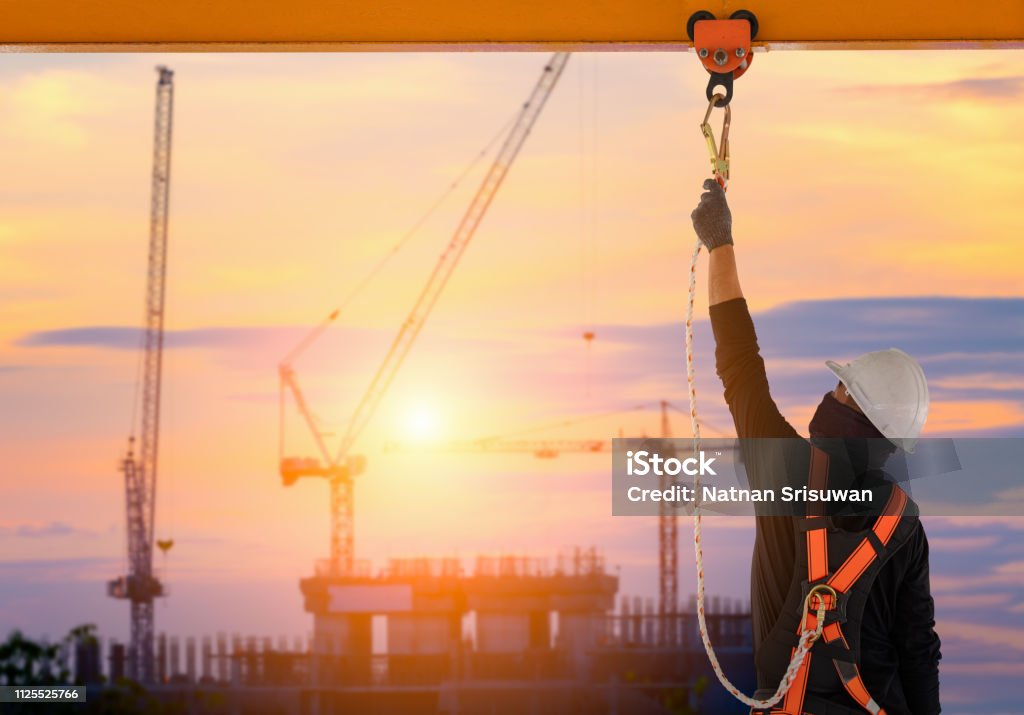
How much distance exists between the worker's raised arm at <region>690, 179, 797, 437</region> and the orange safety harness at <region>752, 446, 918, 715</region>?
170 mm

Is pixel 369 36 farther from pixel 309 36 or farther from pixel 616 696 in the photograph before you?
pixel 616 696

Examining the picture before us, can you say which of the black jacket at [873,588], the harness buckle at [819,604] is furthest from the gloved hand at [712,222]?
the harness buckle at [819,604]

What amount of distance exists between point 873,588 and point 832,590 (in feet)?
0.78

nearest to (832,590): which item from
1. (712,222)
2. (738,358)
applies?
(738,358)

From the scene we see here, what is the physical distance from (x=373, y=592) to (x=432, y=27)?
7239cm

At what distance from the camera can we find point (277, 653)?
74.2 m

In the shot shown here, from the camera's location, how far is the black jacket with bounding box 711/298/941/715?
12.5ft

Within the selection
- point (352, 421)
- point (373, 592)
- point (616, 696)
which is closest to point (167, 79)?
point (352, 421)

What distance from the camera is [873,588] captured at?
3.82m

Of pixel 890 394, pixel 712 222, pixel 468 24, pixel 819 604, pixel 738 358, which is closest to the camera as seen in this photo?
pixel 819 604

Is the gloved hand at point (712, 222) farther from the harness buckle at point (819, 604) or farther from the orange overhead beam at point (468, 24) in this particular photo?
the harness buckle at point (819, 604)

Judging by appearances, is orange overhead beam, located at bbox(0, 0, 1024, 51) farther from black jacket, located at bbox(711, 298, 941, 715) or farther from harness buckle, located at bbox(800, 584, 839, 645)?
harness buckle, located at bbox(800, 584, 839, 645)

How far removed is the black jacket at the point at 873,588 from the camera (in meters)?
3.81

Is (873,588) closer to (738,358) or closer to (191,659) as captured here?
(738,358)
